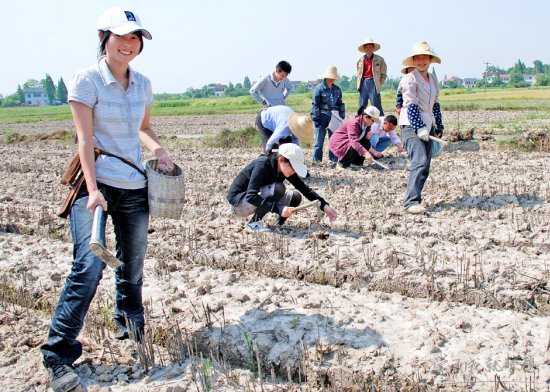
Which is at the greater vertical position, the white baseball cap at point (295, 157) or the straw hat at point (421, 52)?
the straw hat at point (421, 52)

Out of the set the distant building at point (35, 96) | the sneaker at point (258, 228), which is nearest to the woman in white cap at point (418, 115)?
the sneaker at point (258, 228)

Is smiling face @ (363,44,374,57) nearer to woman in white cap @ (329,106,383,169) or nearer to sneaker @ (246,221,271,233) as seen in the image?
woman in white cap @ (329,106,383,169)

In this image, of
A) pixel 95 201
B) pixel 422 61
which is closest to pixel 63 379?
pixel 95 201

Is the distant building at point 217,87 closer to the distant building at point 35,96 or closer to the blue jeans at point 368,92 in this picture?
the distant building at point 35,96

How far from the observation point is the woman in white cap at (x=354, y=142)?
7.90m

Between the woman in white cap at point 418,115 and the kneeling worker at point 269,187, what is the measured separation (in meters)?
1.29

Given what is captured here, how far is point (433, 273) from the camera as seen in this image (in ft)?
13.1

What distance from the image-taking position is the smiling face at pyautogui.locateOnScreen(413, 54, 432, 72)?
5621 mm

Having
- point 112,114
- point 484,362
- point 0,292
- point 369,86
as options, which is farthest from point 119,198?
point 369,86

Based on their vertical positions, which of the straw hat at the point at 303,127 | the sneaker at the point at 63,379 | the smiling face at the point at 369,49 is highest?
the smiling face at the point at 369,49

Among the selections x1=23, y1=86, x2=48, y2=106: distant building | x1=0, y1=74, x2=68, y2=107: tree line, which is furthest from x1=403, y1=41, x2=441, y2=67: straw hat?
x1=23, y1=86, x2=48, y2=106: distant building

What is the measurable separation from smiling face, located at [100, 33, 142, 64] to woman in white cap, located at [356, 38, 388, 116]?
6.71 meters

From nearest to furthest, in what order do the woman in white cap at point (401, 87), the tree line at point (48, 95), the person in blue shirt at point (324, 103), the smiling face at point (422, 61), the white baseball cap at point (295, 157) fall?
the white baseball cap at point (295, 157) < the smiling face at point (422, 61) < the woman in white cap at point (401, 87) < the person in blue shirt at point (324, 103) < the tree line at point (48, 95)

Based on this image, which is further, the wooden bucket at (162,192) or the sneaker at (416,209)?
the sneaker at (416,209)
